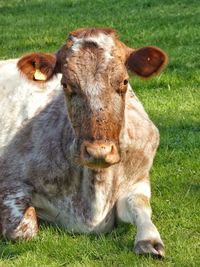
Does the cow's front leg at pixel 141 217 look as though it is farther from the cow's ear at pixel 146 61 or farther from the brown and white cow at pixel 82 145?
the cow's ear at pixel 146 61

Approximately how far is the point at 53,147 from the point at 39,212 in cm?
55

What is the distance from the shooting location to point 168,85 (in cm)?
1078

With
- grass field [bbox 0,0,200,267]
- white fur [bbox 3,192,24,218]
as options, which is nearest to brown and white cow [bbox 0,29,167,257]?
white fur [bbox 3,192,24,218]

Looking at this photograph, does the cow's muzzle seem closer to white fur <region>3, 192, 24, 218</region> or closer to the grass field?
the grass field

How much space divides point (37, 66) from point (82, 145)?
3.17ft

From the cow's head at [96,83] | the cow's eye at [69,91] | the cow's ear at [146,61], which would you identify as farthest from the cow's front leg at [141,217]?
the cow's eye at [69,91]

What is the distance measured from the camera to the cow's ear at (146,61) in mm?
6285

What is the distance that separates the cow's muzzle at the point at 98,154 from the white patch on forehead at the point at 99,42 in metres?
0.75

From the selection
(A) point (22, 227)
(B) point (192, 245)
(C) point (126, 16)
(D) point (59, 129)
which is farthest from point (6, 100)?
(C) point (126, 16)

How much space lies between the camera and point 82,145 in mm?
5746

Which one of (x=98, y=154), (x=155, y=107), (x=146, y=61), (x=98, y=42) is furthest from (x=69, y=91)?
(x=155, y=107)

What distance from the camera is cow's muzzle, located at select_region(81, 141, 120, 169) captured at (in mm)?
5602

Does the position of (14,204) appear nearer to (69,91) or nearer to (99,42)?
(69,91)

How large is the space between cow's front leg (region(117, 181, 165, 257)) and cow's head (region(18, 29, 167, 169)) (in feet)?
2.23
